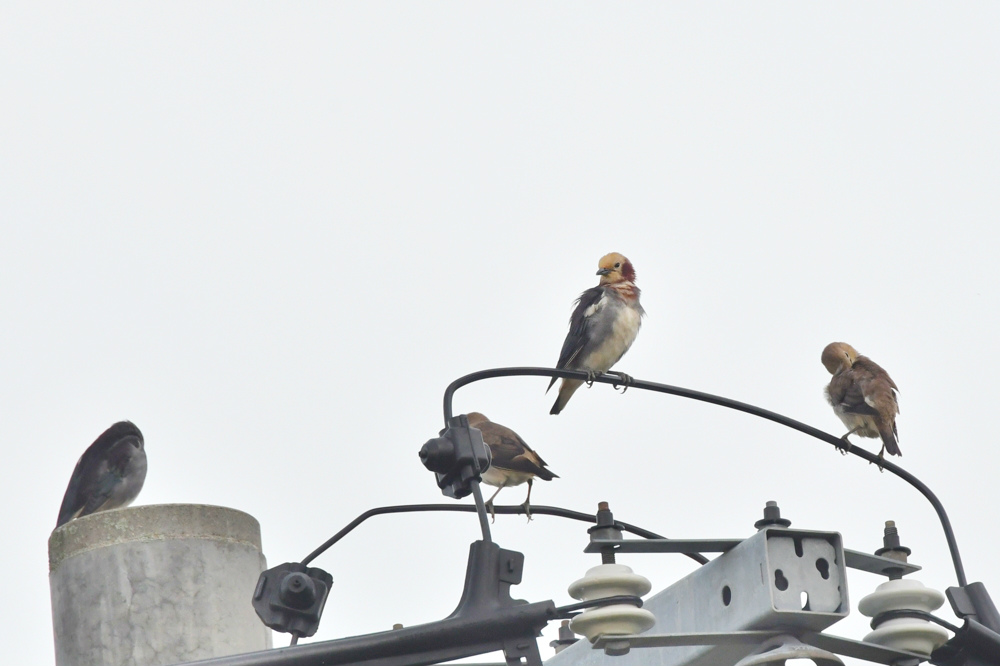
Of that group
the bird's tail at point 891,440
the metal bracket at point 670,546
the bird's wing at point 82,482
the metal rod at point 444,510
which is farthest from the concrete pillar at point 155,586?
the bird's wing at point 82,482

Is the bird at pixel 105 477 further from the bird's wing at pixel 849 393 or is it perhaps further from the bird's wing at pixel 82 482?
the bird's wing at pixel 849 393

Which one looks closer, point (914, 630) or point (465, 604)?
point (465, 604)

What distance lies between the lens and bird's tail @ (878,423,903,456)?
29.5ft

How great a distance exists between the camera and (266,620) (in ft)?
13.8

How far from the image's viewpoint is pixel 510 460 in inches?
360

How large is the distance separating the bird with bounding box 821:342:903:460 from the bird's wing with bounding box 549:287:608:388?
1656mm

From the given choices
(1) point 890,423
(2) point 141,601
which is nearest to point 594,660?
(2) point 141,601

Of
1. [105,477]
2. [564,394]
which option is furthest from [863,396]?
[105,477]

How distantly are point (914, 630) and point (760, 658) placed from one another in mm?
651

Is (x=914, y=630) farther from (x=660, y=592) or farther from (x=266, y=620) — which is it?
(x=266, y=620)

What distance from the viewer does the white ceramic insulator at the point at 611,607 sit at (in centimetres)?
393

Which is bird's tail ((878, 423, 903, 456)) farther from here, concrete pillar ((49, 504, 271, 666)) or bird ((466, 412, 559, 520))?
concrete pillar ((49, 504, 271, 666))

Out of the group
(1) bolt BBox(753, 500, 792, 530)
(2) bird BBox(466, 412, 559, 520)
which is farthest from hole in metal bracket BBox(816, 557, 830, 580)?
(2) bird BBox(466, 412, 559, 520)

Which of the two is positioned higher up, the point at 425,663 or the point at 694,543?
the point at 694,543
